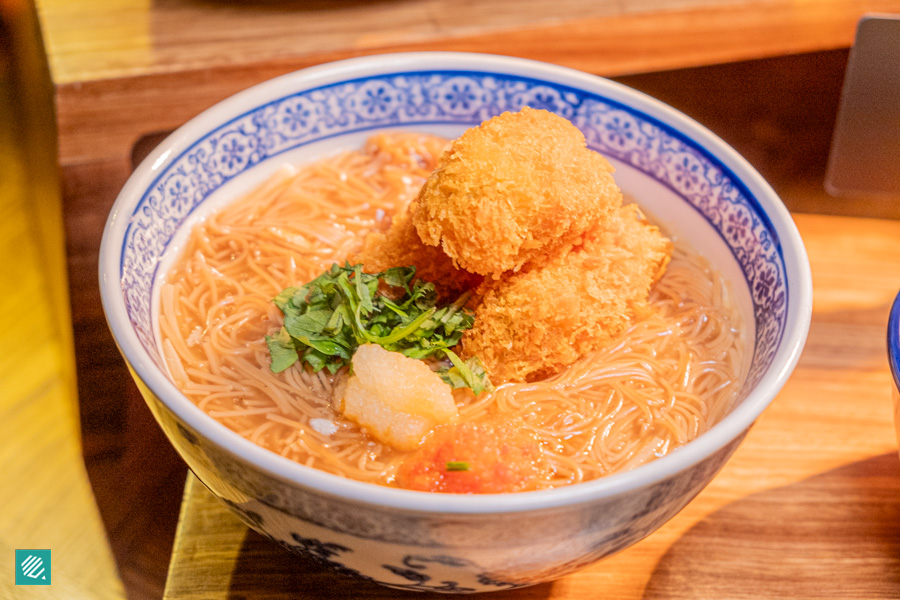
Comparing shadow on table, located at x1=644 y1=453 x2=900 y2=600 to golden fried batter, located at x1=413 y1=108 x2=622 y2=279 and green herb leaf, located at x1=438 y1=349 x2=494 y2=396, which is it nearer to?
green herb leaf, located at x1=438 y1=349 x2=494 y2=396

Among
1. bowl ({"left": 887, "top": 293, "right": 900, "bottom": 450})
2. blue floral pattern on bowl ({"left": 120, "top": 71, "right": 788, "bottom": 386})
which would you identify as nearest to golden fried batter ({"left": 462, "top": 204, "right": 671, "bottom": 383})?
blue floral pattern on bowl ({"left": 120, "top": 71, "right": 788, "bottom": 386})

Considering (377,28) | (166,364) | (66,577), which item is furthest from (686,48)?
(66,577)

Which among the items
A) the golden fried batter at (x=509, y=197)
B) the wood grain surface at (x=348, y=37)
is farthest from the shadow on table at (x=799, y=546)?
the wood grain surface at (x=348, y=37)

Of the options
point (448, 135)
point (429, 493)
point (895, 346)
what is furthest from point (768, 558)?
point (448, 135)

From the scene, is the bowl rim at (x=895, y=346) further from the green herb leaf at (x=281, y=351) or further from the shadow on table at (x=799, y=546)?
the green herb leaf at (x=281, y=351)

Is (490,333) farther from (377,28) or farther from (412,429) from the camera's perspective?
(377,28)

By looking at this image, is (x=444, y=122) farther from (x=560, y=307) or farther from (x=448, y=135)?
(x=560, y=307)
